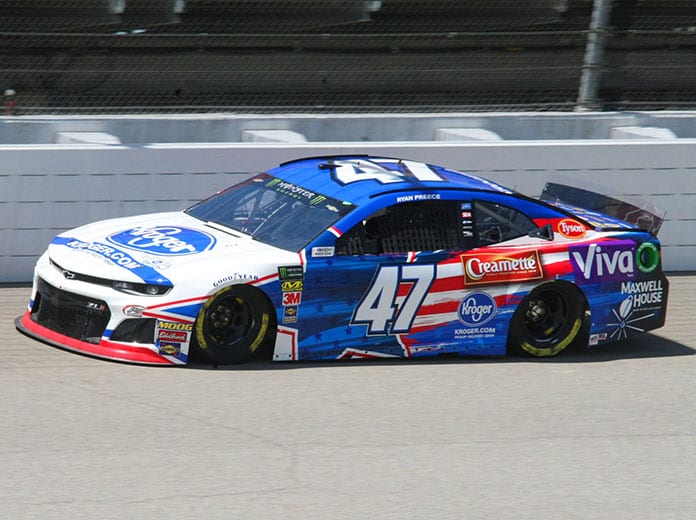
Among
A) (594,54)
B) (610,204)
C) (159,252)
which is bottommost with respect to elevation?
(159,252)

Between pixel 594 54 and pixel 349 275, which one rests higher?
pixel 594 54

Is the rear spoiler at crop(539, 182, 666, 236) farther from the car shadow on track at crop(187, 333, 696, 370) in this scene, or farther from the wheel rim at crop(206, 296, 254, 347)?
the wheel rim at crop(206, 296, 254, 347)

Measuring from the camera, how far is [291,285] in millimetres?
6961

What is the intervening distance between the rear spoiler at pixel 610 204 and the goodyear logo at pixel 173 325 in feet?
10.2

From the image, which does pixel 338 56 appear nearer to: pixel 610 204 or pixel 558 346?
pixel 610 204

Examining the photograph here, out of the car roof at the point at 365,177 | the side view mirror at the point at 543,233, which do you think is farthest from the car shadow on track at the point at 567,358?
the car roof at the point at 365,177

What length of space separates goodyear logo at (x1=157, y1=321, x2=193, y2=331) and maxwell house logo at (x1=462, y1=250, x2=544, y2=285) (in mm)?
1824

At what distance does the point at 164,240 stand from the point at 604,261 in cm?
296

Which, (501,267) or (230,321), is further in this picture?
(501,267)

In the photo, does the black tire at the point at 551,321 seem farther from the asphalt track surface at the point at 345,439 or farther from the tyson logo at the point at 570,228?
the tyson logo at the point at 570,228

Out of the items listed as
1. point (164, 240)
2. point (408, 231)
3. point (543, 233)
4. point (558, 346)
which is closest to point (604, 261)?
point (543, 233)

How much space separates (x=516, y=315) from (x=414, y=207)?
40.2 inches

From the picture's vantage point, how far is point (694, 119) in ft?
41.5

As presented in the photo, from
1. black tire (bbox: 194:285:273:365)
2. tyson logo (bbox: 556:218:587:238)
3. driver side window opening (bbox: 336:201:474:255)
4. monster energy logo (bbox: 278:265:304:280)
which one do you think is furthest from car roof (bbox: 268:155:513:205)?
black tire (bbox: 194:285:273:365)
